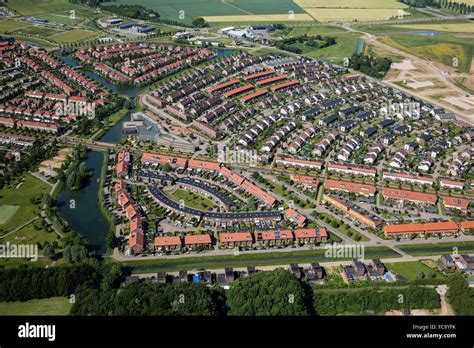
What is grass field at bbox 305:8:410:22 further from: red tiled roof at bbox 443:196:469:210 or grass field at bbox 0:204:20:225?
grass field at bbox 0:204:20:225

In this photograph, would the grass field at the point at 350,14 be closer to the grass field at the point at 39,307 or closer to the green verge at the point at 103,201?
Answer: the green verge at the point at 103,201

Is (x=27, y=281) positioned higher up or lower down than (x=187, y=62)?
lower down

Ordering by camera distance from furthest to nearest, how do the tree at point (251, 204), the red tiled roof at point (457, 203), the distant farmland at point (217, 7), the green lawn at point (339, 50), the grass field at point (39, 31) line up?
the distant farmland at point (217, 7)
the grass field at point (39, 31)
the green lawn at point (339, 50)
the red tiled roof at point (457, 203)
the tree at point (251, 204)

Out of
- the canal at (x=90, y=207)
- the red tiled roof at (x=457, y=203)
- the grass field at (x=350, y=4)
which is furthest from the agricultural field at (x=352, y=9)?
the canal at (x=90, y=207)

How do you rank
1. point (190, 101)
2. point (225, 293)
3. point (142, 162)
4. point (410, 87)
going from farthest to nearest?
point (410, 87) < point (190, 101) < point (142, 162) < point (225, 293)

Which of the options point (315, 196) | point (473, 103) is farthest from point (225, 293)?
point (473, 103)
